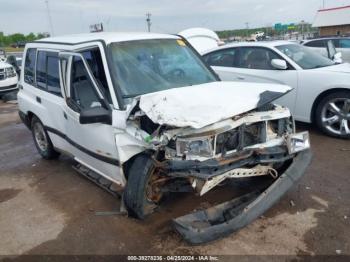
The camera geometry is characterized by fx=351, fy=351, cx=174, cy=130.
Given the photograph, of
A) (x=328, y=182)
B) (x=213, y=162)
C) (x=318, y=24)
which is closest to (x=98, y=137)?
(x=213, y=162)

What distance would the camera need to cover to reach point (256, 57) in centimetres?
684

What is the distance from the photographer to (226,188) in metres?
4.25

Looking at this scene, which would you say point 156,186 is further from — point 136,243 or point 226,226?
point 226,226

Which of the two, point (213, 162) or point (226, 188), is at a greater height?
point (213, 162)

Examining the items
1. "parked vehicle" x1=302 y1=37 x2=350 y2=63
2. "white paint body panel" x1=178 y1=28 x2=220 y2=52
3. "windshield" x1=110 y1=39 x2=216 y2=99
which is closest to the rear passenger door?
"windshield" x1=110 y1=39 x2=216 y2=99

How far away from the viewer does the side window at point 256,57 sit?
6633 millimetres

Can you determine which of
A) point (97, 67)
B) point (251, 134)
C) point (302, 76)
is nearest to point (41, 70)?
point (97, 67)

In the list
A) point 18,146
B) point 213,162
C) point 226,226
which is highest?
point 213,162

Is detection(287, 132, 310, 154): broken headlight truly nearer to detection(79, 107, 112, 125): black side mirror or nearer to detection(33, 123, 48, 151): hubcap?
detection(79, 107, 112, 125): black side mirror

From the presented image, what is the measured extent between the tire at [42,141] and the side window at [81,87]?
4.74 feet

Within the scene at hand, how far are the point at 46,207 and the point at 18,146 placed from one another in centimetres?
323

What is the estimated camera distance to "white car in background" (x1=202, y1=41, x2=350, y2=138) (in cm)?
577

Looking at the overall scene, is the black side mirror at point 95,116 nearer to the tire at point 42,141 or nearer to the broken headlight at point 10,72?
the tire at point 42,141

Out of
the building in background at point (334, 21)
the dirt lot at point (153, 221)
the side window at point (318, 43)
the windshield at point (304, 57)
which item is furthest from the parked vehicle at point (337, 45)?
the building in background at point (334, 21)
